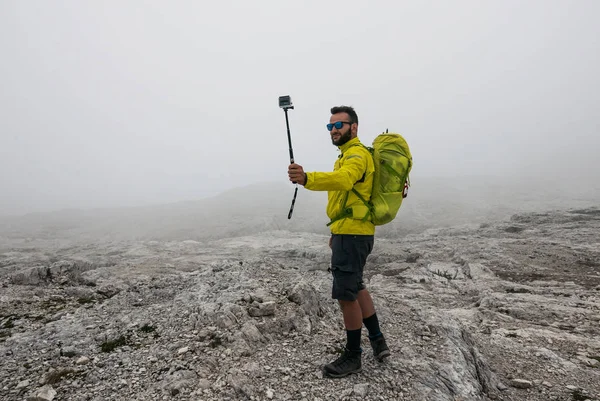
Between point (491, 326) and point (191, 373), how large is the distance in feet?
31.1

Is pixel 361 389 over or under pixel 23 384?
under

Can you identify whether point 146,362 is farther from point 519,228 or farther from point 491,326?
point 519,228

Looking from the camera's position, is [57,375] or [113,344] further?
[113,344]

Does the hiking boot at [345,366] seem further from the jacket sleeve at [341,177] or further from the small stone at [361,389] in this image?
the jacket sleeve at [341,177]

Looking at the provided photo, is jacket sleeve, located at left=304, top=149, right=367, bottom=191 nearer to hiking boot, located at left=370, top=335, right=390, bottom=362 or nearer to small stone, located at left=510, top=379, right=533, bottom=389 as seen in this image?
hiking boot, located at left=370, top=335, right=390, bottom=362

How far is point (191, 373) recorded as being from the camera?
17.4 feet

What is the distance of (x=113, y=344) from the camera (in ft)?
20.8

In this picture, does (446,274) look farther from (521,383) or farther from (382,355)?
(382,355)

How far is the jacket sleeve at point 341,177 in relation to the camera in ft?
14.4

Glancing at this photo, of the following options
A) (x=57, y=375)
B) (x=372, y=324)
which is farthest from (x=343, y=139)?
(x=57, y=375)

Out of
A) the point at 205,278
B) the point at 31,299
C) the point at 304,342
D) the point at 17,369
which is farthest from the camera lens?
the point at 205,278

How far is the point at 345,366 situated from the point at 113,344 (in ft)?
14.9

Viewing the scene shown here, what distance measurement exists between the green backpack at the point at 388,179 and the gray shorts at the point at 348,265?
47 cm

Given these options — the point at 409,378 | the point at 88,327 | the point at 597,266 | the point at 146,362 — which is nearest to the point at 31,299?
the point at 88,327
